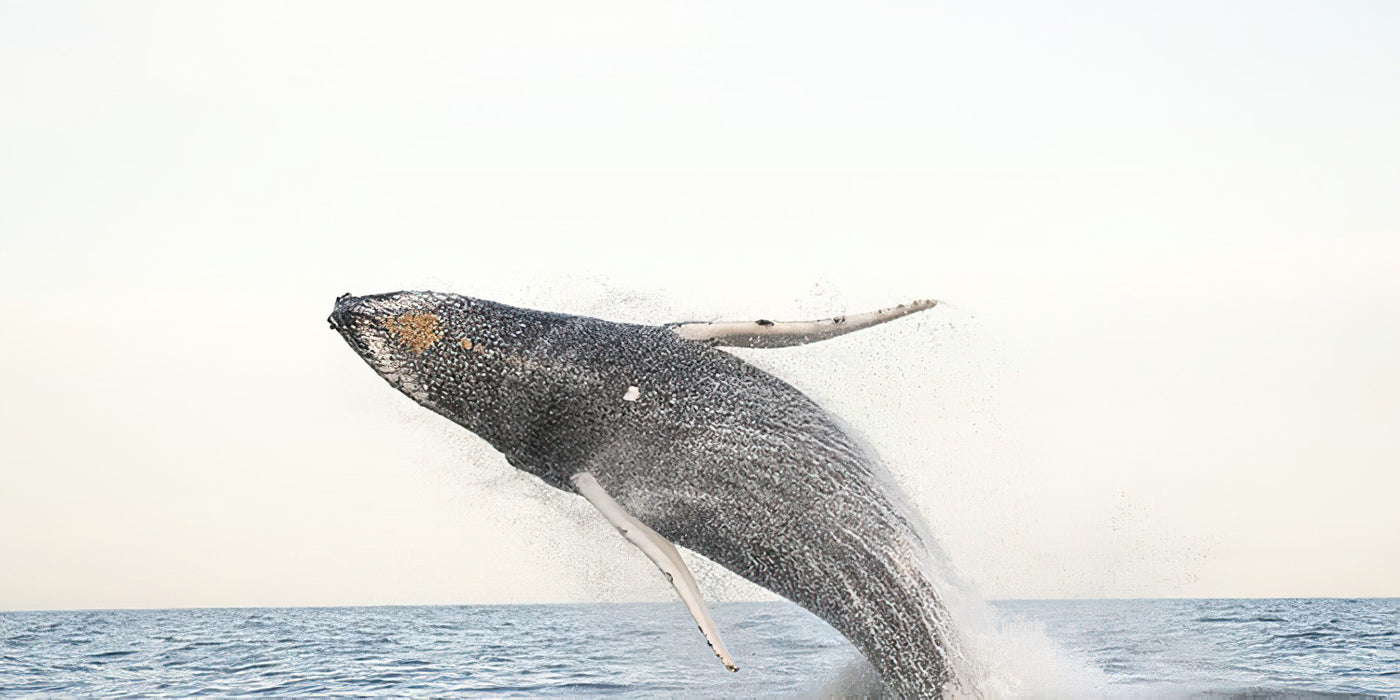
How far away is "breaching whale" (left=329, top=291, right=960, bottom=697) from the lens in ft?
26.1

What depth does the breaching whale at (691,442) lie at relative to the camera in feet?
26.1

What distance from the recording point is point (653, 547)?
8.29m

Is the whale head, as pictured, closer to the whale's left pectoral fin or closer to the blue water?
the whale's left pectoral fin

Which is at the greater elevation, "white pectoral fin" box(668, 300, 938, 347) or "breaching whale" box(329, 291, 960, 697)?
"white pectoral fin" box(668, 300, 938, 347)

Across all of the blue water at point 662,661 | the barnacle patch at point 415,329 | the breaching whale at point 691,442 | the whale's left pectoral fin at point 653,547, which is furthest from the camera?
the blue water at point 662,661

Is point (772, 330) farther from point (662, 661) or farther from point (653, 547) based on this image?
point (662, 661)

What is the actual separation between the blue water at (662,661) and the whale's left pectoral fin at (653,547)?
2.25 metres

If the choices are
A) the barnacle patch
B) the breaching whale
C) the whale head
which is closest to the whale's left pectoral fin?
the breaching whale

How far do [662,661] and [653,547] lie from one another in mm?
13339

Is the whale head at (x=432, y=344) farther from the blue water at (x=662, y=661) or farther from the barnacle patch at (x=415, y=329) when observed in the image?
the blue water at (x=662, y=661)

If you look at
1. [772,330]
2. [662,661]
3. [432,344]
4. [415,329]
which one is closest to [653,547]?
[772,330]

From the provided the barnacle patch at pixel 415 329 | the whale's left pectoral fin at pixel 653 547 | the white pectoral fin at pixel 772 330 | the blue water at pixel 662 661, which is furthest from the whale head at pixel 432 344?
the blue water at pixel 662 661

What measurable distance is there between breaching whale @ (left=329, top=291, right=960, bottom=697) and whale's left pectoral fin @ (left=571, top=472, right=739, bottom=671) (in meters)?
0.01

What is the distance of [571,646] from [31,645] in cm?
2380
